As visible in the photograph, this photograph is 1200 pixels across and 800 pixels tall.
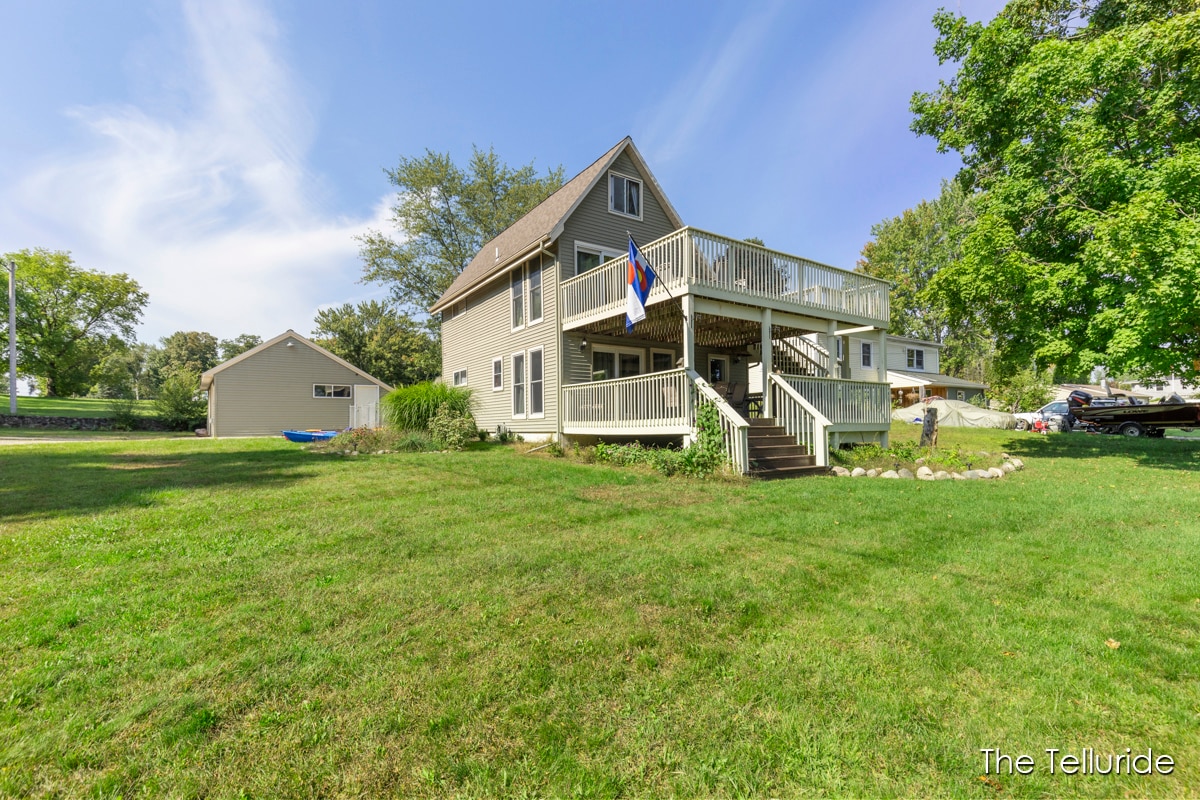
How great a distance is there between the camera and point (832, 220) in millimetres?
20938

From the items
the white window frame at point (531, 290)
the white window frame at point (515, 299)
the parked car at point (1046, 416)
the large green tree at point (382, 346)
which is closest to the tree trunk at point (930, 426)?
the white window frame at point (531, 290)

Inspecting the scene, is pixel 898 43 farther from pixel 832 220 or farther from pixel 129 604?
pixel 129 604

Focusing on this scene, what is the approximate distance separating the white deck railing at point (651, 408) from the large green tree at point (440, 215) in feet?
77.0

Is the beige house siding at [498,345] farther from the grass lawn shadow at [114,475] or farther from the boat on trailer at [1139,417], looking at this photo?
the boat on trailer at [1139,417]

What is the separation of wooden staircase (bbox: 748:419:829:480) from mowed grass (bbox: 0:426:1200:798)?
3.15 meters

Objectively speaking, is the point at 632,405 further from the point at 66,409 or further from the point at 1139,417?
the point at 66,409

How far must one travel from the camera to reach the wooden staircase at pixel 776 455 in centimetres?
899

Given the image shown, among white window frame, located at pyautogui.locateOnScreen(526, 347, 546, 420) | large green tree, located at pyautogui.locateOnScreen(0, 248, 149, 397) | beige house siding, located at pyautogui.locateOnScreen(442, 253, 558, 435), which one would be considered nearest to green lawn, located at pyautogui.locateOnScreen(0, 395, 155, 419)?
large green tree, located at pyautogui.locateOnScreen(0, 248, 149, 397)

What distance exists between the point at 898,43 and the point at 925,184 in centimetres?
2602

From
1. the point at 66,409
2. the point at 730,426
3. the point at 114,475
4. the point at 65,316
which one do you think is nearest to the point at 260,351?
the point at 66,409

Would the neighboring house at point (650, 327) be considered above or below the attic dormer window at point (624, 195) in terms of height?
below

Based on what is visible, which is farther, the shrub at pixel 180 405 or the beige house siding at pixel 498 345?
the shrub at pixel 180 405

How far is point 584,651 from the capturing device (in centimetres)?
275

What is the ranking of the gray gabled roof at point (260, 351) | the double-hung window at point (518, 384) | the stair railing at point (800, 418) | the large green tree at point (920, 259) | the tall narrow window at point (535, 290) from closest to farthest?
1. the stair railing at point (800, 418)
2. the tall narrow window at point (535, 290)
3. the double-hung window at point (518, 384)
4. the gray gabled roof at point (260, 351)
5. the large green tree at point (920, 259)
